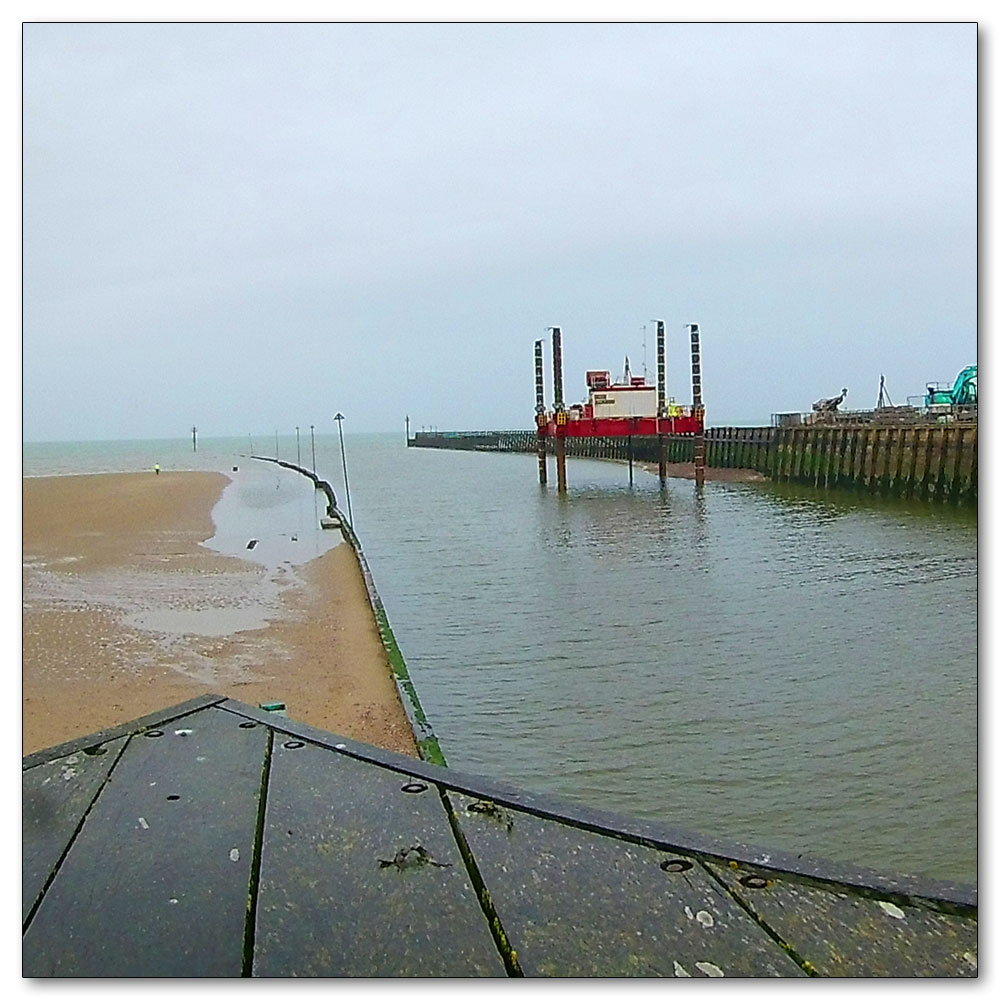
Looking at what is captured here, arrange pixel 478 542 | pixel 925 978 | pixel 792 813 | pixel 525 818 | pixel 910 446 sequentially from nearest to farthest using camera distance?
pixel 925 978, pixel 525 818, pixel 792 813, pixel 478 542, pixel 910 446

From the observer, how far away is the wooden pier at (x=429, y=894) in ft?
5.85

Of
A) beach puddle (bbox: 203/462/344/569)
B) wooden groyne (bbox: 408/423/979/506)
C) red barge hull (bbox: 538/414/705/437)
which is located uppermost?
red barge hull (bbox: 538/414/705/437)

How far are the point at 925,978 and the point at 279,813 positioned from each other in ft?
4.65

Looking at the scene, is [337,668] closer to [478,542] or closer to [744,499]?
[478,542]

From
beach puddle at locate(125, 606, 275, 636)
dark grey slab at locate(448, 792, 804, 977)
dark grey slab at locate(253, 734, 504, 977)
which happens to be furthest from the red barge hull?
dark grey slab at locate(448, 792, 804, 977)

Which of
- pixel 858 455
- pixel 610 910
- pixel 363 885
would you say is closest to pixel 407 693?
pixel 363 885

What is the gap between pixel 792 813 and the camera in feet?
21.2

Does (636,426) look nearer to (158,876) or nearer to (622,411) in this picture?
(622,411)

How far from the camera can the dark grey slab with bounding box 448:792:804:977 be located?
1.75m

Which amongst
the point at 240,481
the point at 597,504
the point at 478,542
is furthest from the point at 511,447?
the point at 478,542

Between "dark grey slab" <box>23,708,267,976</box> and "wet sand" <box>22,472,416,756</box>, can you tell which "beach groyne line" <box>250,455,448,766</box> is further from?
"dark grey slab" <box>23,708,267,976</box>

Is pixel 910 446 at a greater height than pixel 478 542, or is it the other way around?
pixel 910 446

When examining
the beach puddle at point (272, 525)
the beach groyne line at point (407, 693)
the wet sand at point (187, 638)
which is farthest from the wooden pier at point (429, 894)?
the beach puddle at point (272, 525)

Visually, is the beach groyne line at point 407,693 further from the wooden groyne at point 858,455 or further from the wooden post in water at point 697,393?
the wooden post in water at point 697,393
